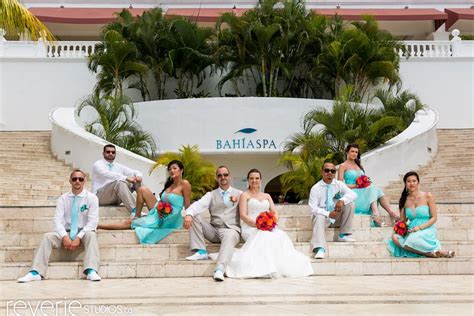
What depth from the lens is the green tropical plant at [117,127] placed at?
16609 mm

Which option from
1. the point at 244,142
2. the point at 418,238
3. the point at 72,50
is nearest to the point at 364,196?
the point at 418,238

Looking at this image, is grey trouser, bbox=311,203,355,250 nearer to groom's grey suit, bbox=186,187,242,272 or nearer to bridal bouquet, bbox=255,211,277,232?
bridal bouquet, bbox=255,211,277,232

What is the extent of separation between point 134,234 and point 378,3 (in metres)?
22.6

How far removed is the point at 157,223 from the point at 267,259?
1.75 metres

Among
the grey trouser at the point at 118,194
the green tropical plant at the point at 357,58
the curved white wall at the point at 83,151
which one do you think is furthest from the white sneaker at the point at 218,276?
the green tropical plant at the point at 357,58

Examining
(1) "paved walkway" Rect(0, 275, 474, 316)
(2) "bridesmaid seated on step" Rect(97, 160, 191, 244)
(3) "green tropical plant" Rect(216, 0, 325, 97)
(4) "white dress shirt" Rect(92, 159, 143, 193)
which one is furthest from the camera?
(3) "green tropical plant" Rect(216, 0, 325, 97)

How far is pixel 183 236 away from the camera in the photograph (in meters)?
8.02

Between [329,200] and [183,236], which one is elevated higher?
[329,200]

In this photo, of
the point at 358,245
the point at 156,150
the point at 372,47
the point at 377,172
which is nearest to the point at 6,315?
the point at 358,245

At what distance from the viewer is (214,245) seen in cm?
768

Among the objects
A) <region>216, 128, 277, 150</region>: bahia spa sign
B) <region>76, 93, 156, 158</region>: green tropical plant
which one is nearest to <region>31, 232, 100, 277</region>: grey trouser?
<region>76, 93, 156, 158</region>: green tropical plant

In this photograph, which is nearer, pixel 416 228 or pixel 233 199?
pixel 416 228

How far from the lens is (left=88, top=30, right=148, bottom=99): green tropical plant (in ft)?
64.9

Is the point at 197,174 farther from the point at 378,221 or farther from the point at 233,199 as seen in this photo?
the point at 233,199
